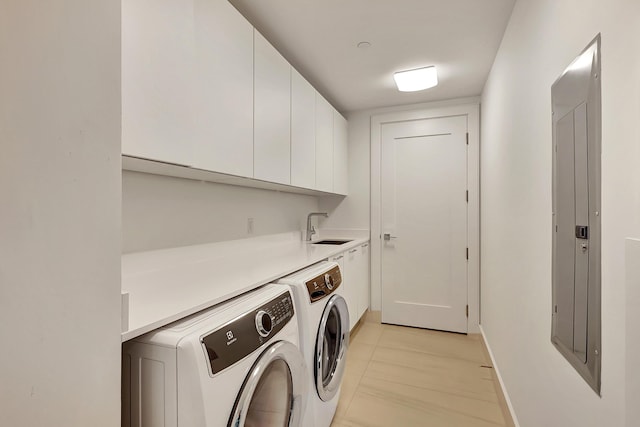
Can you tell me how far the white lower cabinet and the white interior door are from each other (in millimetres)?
220

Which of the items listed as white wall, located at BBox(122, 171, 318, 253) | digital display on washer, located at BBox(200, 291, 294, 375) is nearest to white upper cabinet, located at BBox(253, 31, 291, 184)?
white wall, located at BBox(122, 171, 318, 253)

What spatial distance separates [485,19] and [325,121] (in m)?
1.28

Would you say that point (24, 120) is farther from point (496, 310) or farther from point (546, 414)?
point (496, 310)

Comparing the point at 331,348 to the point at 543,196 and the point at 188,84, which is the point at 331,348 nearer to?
the point at 543,196

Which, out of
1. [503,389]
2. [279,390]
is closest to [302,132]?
[279,390]

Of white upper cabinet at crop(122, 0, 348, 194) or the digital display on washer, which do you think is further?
white upper cabinet at crop(122, 0, 348, 194)

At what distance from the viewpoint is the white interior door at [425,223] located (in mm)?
2939

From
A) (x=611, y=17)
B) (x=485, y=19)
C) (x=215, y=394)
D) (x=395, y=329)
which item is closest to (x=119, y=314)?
(x=215, y=394)

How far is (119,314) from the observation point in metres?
0.64

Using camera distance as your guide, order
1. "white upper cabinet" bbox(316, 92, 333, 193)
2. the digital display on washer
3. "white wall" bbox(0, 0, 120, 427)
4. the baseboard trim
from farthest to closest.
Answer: "white upper cabinet" bbox(316, 92, 333, 193), the baseboard trim, the digital display on washer, "white wall" bbox(0, 0, 120, 427)

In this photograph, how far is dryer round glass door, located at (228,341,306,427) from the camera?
1.04 m

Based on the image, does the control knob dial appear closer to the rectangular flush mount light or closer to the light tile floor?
the light tile floor

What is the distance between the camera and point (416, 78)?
2.37m

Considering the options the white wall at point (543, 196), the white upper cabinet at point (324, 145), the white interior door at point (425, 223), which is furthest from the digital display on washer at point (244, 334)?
the white interior door at point (425, 223)
